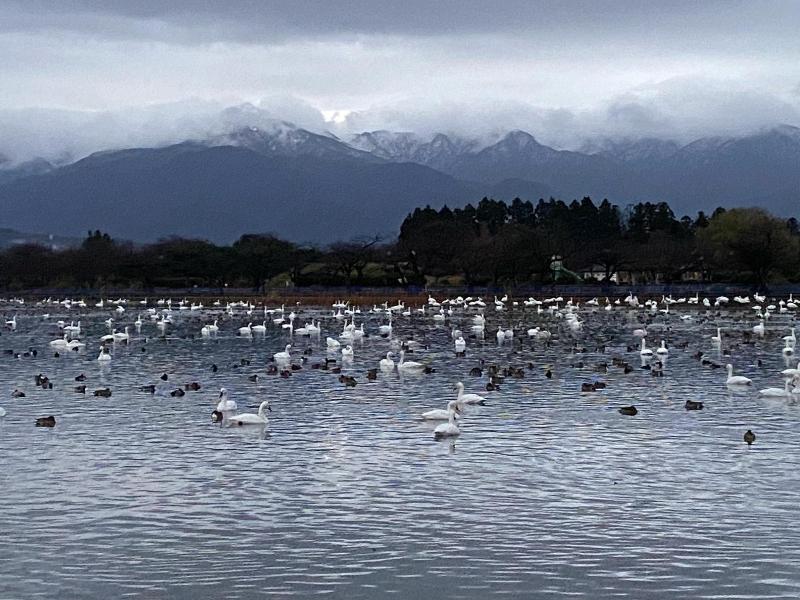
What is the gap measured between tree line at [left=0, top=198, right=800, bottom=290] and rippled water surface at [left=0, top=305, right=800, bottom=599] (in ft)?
235

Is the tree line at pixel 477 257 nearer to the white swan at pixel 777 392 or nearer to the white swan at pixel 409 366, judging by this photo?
the white swan at pixel 409 366

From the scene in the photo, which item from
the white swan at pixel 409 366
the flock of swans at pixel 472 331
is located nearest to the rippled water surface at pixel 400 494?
the flock of swans at pixel 472 331

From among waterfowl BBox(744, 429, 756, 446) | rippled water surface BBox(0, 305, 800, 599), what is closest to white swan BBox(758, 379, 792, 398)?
rippled water surface BBox(0, 305, 800, 599)

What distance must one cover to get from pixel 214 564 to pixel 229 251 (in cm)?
11019

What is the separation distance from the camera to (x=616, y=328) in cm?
5478

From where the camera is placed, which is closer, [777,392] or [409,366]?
[777,392]

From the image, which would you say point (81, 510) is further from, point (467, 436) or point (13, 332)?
point (13, 332)

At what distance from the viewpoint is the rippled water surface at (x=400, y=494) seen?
13.1 meters

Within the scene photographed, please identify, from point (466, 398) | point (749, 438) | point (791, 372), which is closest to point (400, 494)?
point (749, 438)

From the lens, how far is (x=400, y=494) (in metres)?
16.8

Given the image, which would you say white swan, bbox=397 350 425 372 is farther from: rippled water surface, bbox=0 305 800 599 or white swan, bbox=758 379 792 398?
white swan, bbox=758 379 792 398

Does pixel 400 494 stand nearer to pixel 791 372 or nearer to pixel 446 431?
pixel 446 431

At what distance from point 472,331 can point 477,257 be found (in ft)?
170

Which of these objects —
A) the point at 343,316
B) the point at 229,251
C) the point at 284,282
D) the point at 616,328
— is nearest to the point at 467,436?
the point at 616,328
